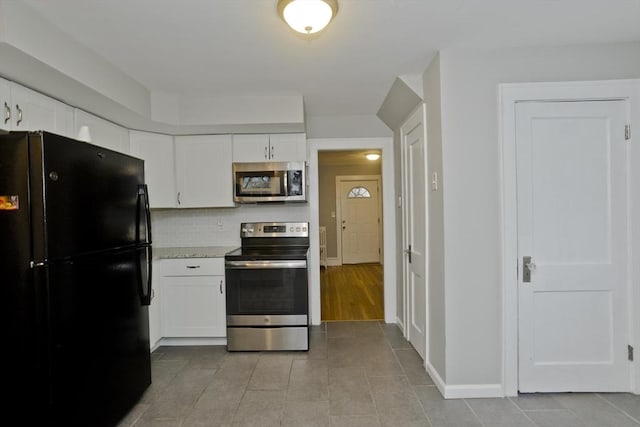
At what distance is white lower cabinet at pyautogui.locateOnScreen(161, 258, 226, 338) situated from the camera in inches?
120

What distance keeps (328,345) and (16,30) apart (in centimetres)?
301

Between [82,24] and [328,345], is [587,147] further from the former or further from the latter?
[82,24]

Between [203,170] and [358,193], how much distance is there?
4933 mm

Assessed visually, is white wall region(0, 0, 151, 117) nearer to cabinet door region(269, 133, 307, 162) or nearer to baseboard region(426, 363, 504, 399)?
→ cabinet door region(269, 133, 307, 162)

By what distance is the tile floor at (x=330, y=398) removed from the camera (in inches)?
77.8

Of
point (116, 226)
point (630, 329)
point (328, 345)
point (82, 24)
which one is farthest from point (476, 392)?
point (82, 24)

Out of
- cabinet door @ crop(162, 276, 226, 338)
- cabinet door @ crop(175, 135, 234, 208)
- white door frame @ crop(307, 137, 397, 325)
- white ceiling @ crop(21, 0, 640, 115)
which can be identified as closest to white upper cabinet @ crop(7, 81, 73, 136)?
white ceiling @ crop(21, 0, 640, 115)

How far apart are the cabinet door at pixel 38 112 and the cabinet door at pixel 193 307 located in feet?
4.94

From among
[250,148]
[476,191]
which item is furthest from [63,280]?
[476,191]

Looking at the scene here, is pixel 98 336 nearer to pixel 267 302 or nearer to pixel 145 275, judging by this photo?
pixel 145 275

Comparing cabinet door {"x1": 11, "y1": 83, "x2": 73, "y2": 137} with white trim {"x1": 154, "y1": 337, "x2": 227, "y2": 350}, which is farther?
white trim {"x1": 154, "y1": 337, "x2": 227, "y2": 350}

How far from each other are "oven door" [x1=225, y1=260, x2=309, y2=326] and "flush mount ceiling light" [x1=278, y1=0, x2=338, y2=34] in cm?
193

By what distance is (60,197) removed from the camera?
1.53m

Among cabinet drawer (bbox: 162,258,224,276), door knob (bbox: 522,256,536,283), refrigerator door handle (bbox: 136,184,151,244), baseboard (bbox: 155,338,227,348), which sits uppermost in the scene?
refrigerator door handle (bbox: 136,184,151,244)
